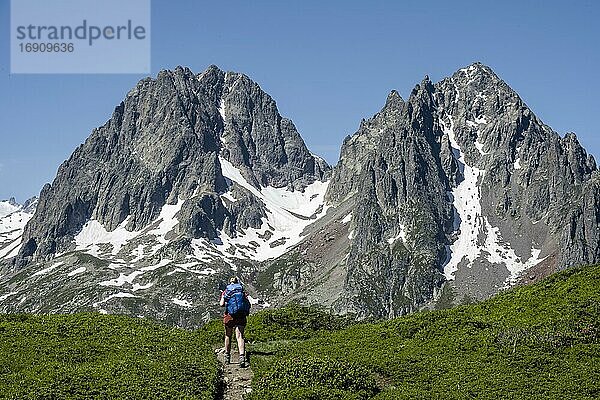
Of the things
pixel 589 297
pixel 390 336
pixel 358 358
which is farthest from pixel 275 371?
pixel 589 297

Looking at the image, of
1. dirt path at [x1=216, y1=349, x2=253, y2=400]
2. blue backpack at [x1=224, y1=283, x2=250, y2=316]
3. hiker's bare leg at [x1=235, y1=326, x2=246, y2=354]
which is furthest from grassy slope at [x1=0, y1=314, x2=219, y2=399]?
blue backpack at [x1=224, y1=283, x2=250, y2=316]

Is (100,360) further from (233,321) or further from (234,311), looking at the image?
(234,311)

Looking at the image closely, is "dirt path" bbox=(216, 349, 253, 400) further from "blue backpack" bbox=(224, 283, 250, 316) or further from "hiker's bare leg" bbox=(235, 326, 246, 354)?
"blue backpack" bbox=(224, 283, 250, 316)

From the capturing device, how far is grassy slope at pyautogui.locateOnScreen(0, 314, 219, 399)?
21364 mm

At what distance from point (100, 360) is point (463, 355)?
14.8 meters

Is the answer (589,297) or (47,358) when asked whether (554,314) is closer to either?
(589,297)

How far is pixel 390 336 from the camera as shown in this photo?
1238 inches

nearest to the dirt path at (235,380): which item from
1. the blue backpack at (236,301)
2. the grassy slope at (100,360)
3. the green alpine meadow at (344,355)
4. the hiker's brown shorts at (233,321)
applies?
the green alpine meadow at (344,355)

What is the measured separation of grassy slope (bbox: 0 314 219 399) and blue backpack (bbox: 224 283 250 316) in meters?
2.11

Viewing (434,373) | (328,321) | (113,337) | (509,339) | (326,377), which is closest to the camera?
Result: (326,377)

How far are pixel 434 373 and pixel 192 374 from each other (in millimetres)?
9152

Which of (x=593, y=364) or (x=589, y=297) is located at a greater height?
(x=589, y=297)

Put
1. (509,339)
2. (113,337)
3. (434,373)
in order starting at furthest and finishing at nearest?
(113,337), (509,339), (434,373)

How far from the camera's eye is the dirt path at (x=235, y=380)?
23891 millimetres
